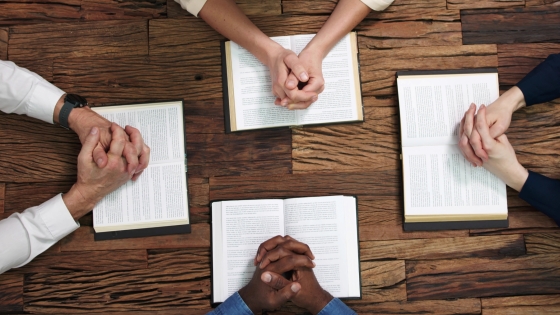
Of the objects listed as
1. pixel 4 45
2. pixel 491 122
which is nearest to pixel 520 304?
pixel 491 122

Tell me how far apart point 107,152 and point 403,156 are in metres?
0.95

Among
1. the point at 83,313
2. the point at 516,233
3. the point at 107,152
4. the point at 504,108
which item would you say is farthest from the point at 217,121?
the point at 516,233

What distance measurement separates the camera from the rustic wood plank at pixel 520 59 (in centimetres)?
153

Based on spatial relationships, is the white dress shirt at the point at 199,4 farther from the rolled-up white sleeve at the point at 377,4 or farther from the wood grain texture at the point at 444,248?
the wood grain texture at the point at 444,248

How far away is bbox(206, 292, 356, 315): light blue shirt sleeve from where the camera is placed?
1.38 m

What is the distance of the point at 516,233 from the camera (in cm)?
149

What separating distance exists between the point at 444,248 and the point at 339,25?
2.66 ft

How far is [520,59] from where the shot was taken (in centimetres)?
153

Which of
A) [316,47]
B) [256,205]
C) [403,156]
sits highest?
[316,47]

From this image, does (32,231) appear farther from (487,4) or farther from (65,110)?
(487,4)

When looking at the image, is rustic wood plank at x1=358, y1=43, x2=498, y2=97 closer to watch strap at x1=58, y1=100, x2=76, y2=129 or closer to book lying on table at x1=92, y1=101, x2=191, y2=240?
book lying on table at x1=92, y1=101, x2=191, y2=240

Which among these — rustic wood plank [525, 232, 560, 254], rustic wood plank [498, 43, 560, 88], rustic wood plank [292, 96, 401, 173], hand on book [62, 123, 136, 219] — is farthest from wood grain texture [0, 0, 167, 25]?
rustic wood plank [525, 232, 560, 254]

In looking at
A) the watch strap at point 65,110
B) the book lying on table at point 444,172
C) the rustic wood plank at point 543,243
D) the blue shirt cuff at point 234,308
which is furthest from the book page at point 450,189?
the watch strap at point 65,110

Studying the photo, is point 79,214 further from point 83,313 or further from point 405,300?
point 405,300
